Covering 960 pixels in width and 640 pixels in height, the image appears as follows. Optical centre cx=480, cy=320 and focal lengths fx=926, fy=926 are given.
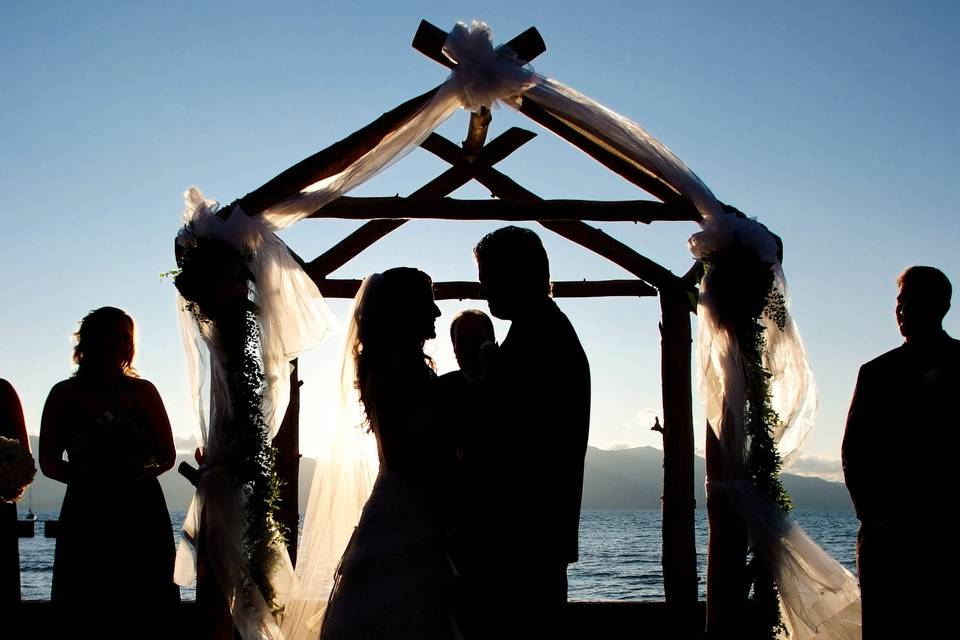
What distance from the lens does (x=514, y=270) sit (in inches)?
140

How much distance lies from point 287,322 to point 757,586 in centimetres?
322

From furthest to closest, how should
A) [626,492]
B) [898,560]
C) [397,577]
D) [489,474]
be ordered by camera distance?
[626,492] < [898,560] < [397,577] < [489,474]

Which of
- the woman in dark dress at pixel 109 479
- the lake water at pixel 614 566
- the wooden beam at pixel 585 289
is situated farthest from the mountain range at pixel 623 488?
the woman in dark dress at pixel 109 479

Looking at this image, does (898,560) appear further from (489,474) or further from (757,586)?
(489,474)

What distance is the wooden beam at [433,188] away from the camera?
295 inches

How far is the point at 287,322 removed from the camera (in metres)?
5.36

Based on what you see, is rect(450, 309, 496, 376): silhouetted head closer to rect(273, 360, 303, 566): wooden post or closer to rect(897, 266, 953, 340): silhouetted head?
rect(273, 360, 303, 566): wooden post

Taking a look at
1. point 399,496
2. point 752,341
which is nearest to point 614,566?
point 752,341

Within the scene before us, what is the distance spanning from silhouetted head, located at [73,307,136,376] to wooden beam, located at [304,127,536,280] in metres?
2.56

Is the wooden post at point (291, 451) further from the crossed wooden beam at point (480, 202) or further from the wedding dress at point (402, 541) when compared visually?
the wedding dress at point (402, 541)

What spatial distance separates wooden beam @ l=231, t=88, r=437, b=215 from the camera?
5.52m

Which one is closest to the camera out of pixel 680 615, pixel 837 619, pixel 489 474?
pixel 489 474

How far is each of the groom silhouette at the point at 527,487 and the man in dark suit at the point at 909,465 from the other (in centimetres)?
204

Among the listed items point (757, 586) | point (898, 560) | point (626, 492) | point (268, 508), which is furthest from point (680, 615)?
point (626, 492)
